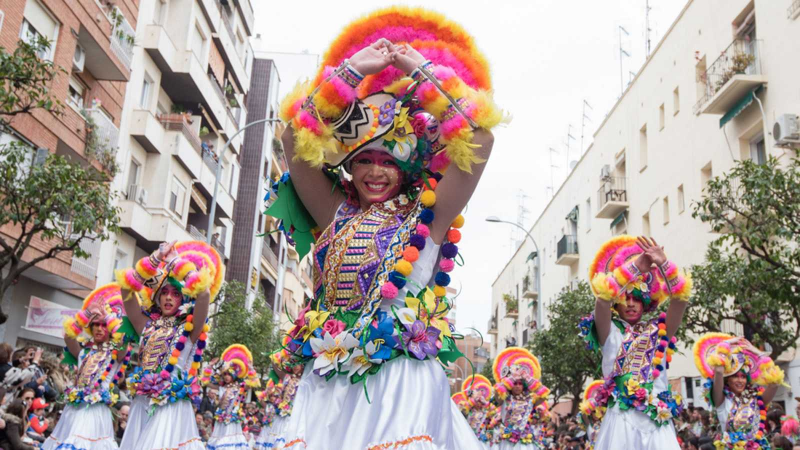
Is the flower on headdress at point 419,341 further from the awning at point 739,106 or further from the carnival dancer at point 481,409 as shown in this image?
the awning at point 739,106

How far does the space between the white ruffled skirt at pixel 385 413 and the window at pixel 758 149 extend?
57.8ft

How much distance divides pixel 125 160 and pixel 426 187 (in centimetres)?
2099

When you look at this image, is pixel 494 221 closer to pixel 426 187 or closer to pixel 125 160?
pixel 125 160

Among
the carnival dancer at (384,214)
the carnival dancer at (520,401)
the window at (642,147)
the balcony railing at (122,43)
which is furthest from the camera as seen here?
the window at (642,147)

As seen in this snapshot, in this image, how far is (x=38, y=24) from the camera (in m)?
17.4

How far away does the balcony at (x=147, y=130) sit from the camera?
23.6 meters

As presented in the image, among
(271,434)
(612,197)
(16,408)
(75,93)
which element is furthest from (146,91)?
(612,197)

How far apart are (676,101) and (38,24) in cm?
1886

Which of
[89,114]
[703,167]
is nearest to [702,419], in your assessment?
[703,167]

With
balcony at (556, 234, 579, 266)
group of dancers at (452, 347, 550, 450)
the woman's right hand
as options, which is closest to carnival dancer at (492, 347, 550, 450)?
group of dancers at (452, 347, 550, 450)

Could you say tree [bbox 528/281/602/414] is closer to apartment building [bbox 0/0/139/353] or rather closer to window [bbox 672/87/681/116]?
window [bbox 672/87/681/116]

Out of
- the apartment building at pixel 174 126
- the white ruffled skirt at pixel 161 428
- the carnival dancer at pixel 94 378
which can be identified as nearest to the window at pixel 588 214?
the apartment building at pixel 174 126

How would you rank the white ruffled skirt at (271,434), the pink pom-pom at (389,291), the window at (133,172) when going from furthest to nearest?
the window at (133,172), the white ruffled skirt at (271,434), the pink pom-pom at (389,291)

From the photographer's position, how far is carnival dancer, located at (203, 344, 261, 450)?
15.3 metres
